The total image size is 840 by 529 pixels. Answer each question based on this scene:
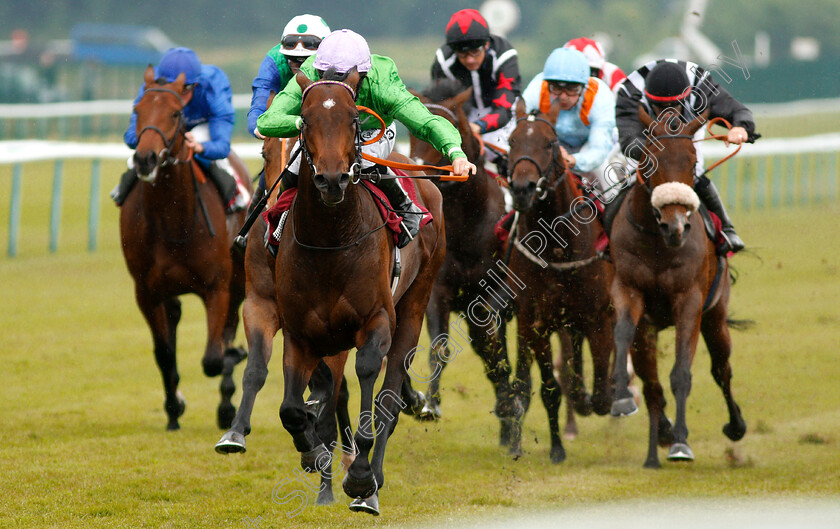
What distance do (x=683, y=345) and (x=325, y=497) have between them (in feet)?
7.02

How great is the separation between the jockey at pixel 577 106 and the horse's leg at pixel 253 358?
90.5 inches

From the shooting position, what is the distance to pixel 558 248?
697cm

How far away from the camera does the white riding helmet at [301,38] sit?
596 centimetres

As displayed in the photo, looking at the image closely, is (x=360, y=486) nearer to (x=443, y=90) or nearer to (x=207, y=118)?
(x=443, y=90)

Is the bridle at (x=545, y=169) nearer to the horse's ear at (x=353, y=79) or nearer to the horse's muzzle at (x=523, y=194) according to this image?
the horse's muzzle at (x=523, y=194)

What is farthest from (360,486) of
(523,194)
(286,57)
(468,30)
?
(468,30)

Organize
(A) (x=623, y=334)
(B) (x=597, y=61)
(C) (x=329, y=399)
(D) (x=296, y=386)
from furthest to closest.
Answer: (B) (x=597, y=61)
(A) (x=623, y=334)
(C) (x=329, y=399)
(D) (x=296, y=386)

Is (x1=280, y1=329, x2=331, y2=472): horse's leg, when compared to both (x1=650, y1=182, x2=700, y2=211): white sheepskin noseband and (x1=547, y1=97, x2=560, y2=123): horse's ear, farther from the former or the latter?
(x1=547, y1=97, x2=560, y2=123): horse's ear

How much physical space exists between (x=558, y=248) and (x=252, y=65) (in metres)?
28.0

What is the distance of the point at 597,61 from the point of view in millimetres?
8797

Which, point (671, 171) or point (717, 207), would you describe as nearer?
point (671, 171)

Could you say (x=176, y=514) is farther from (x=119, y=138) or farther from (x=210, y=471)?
(x=119, y=138)

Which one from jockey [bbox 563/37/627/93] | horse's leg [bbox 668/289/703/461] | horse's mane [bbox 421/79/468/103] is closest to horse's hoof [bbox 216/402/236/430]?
horse's mane [bbox 421/79/468/103]

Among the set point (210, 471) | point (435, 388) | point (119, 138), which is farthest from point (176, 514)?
point (119, 138)
